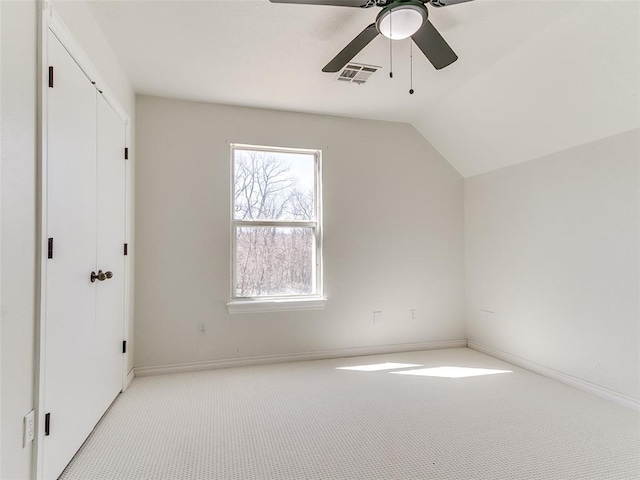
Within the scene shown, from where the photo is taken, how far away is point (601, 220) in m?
2.60

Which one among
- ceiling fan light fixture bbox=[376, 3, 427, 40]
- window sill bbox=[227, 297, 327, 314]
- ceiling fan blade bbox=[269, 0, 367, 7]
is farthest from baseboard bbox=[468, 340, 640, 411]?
ceiling fan blade bbox=[269, 0, 367, 7]

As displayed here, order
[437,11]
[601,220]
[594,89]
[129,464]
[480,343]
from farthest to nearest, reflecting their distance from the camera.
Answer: [480,343]
[601,220]
[594,89]
[437,11]
[129,464]

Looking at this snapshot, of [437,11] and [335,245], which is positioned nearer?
[437,11]

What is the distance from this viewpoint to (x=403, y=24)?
1685 millimetres

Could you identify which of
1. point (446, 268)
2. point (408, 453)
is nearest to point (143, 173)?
point (408, 453)

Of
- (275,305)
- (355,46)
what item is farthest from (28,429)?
(355,46)

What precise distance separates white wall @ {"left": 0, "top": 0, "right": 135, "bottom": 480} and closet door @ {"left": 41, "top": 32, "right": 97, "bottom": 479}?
0.33 ft

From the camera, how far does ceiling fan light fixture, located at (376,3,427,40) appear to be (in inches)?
63.4

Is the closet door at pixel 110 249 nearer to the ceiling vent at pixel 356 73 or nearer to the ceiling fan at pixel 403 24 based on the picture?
the ceiling fan at pixel 403 24

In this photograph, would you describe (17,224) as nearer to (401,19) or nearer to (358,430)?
(401,19)

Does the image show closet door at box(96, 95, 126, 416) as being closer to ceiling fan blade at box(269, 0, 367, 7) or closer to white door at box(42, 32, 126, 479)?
white door at box(42, 32, 126, 479)

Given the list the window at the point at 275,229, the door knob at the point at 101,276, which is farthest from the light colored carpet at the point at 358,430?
the door knob at the point at 101,276

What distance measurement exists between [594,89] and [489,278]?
6.47 ft

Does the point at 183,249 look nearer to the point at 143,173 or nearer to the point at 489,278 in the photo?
the point at 143,173
